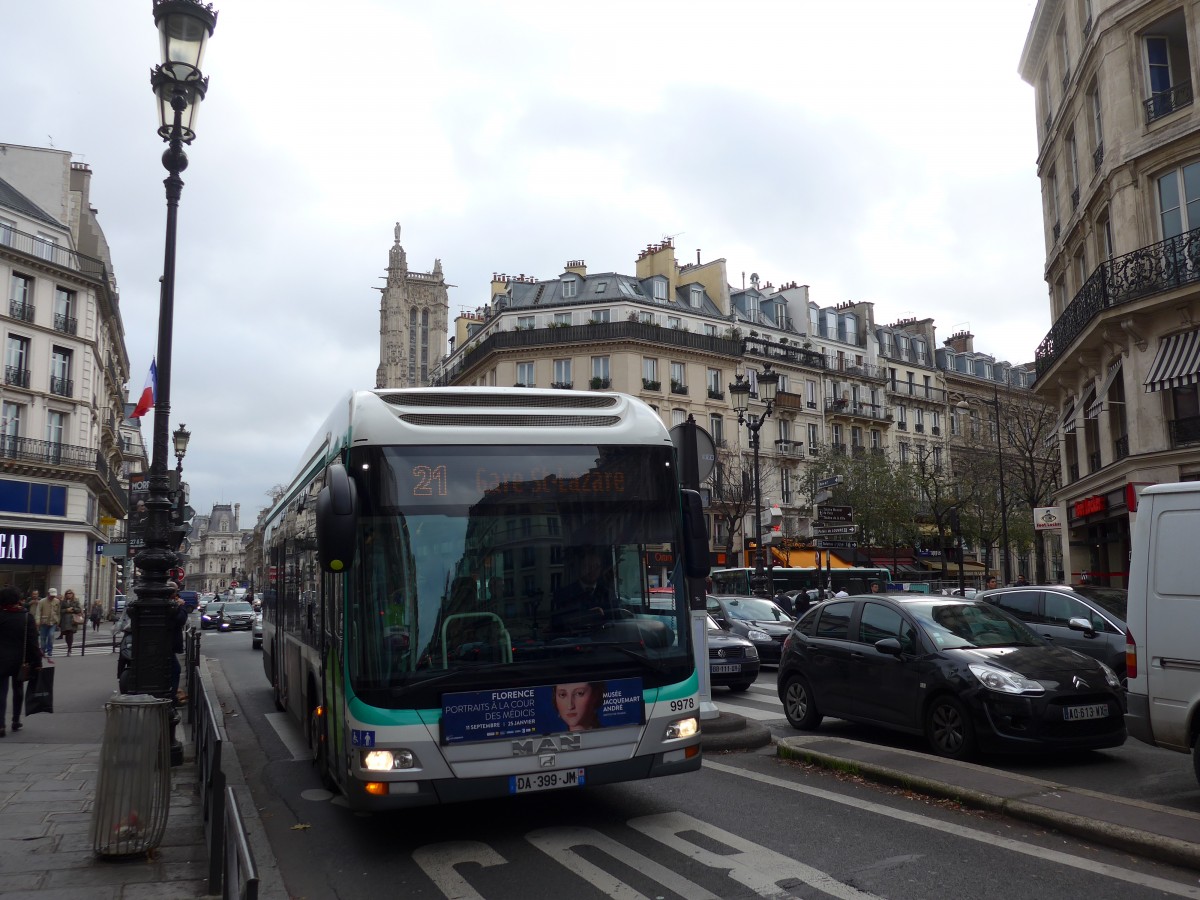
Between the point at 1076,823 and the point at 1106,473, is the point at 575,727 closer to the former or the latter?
the point at 1076,823

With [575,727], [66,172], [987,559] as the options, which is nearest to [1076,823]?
[575,727]

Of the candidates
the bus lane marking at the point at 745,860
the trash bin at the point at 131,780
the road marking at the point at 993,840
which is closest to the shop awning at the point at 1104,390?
the road marking at the point at 993,840

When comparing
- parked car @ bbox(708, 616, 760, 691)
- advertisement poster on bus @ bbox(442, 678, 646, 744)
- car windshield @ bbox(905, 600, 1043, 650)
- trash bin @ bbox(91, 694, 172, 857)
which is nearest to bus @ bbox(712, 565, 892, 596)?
parked car @ bbox(708, 616, 760, 691)

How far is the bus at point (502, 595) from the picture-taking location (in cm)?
598

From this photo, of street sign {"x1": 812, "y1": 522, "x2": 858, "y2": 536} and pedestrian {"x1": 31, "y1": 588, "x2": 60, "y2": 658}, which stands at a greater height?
street sign {"x1": 812, "y1": 522, "x2": 858, "y2": 536}

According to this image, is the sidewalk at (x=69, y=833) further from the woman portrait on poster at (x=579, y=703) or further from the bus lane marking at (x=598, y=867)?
the woman portrait on poster at (x=579, y=703)

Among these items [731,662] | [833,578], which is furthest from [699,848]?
[833,578]

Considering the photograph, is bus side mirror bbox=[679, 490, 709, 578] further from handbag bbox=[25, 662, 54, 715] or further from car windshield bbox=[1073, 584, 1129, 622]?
handbag bbox=[25, 662, 54, 715]

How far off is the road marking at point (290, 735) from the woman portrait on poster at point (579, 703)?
158 inches

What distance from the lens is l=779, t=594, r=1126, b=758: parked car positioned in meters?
8.38

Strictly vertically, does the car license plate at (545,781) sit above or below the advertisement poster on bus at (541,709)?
below

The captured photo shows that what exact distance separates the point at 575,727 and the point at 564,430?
1.98 m

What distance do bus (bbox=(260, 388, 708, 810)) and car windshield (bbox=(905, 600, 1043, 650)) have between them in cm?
345

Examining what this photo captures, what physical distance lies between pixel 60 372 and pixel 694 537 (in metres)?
44.5
